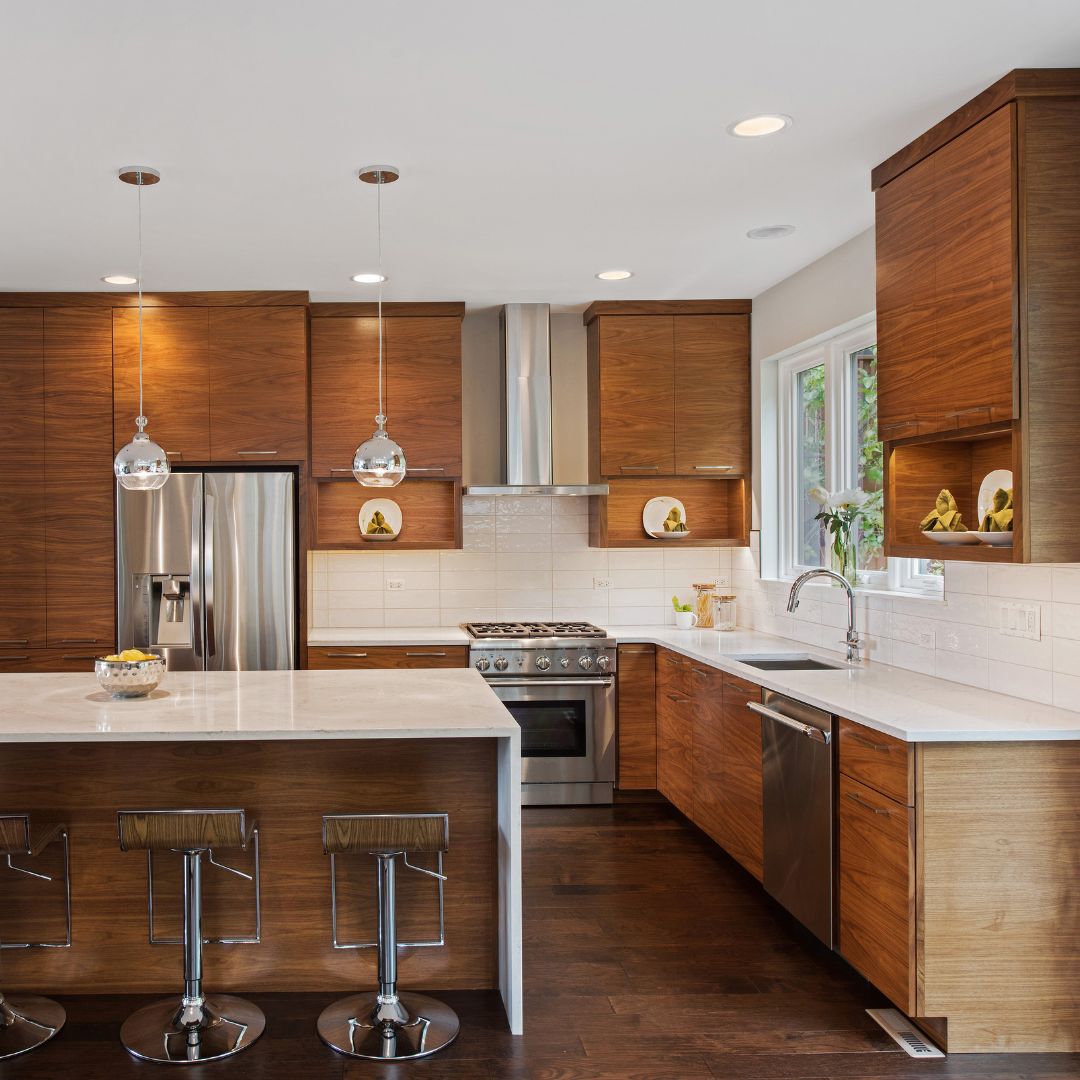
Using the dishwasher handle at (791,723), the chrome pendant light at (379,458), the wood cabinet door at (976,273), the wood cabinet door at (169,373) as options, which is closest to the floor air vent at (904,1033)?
the dishwasher handle at (791,723)

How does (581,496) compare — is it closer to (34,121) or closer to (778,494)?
(778,494)

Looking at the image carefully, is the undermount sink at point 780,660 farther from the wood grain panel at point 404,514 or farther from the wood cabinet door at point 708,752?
the wood grain panel at point 404,514

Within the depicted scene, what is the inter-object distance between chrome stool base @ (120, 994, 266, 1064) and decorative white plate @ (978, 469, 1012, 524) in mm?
2556

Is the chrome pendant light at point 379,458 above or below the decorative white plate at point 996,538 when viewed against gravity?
above

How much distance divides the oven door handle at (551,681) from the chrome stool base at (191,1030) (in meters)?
2.27

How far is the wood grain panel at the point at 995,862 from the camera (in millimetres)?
2615

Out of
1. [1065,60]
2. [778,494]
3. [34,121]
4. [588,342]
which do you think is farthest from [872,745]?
→ [588,342]

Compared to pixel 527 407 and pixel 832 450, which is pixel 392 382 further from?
pixel 832 450

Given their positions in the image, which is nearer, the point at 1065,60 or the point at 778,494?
the point at 1065,60

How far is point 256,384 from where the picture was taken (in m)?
5.05

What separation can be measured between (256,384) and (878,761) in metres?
3.55

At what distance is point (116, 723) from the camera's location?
276cm

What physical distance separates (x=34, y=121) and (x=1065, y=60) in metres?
2.78

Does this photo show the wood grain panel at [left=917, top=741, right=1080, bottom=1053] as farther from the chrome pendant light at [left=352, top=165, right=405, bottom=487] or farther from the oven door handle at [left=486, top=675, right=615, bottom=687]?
the oven door handle at [left=486, top=675, right=615, bottom=687]
